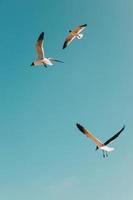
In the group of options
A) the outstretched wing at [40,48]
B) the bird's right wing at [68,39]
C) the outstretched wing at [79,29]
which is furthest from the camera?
the outstretched wing at [40,48]

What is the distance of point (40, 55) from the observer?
56.6m

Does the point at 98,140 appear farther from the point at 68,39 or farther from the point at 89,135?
the point at 68,39

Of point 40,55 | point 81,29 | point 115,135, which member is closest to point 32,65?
point 40,55

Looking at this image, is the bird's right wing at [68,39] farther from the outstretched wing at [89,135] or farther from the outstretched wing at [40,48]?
the outstretched wing at [89,135]

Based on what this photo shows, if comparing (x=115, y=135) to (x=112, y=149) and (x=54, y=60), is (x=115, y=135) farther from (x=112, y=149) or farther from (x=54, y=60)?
(x=54, y=60)

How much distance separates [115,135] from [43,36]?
21.3 metres

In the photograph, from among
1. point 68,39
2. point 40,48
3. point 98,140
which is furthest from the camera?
point 40,48

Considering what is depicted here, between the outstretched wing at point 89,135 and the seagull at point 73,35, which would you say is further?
the seagull at point 73,35

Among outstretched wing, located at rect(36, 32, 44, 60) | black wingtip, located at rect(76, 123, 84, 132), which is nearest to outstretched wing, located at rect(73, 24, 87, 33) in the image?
outstretched wing, located at rect(36, 32, 44, 60)

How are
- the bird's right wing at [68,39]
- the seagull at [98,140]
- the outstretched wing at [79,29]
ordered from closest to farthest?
the seagull at [98,140], the outstretched wing at [79,29], the bird's right wing at [68,39]

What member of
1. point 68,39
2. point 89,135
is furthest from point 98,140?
point 68,39

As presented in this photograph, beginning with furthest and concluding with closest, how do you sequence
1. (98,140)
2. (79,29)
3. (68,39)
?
(68,39) → (79,29) → (98,140)

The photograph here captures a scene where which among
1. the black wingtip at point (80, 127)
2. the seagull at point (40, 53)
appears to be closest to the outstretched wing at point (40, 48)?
the seagull at point (40, 53)

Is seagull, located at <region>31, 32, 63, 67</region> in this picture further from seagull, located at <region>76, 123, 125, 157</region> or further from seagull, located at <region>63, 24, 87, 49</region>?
seagull, located at <region>76, 123, 125, 157</region>
